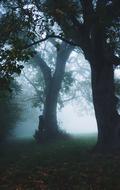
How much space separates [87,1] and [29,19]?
13.7 ft

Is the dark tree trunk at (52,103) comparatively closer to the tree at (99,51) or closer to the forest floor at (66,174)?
the tree at (99,51)

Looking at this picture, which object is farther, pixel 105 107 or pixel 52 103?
pixel 52 103

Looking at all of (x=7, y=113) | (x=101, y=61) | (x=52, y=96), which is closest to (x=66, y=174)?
(x=101, y=61)

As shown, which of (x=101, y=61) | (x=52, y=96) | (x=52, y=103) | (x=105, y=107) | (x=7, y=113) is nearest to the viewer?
(x=105, y=107)

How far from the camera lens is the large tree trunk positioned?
17219 mm

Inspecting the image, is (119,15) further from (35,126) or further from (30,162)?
(35,126)

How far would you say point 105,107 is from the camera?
17672 mm

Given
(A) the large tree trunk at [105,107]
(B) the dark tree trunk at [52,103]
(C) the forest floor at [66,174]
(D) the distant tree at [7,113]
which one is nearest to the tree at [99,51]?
(A) the large tree trunk at [105,107]

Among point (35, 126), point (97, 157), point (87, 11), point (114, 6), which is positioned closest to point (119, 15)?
Result: point (114, 6)

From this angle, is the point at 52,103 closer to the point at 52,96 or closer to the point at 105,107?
the point at 52,96

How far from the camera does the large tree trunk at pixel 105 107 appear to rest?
Result: 56.5 feet

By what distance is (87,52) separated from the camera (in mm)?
18516

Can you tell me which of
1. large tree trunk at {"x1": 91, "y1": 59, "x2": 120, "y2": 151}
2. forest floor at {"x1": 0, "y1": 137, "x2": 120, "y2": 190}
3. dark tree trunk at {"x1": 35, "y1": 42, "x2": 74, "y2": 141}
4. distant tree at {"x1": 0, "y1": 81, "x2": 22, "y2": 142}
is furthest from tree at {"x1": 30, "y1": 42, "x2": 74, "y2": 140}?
forest floor at {"x1": 0, "y1": 137, "x2": 120, "y2": 190}

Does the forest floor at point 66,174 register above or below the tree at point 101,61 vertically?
below
